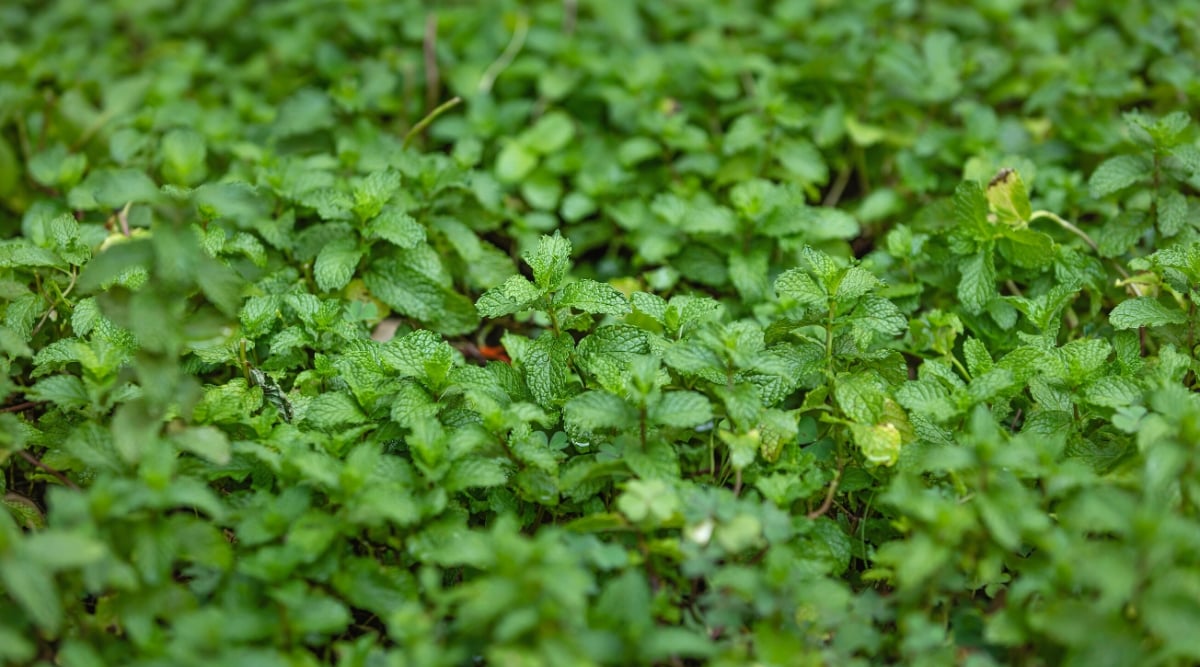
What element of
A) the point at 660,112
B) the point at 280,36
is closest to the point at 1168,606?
the point at 660,112

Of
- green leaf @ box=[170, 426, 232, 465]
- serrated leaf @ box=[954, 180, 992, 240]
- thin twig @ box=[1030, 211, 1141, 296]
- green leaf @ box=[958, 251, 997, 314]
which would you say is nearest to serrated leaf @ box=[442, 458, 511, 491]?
green leaf @ box=[170, 426, 232, 465]

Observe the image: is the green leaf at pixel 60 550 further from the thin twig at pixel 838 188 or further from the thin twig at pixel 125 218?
the thin twig at pixel 838 188

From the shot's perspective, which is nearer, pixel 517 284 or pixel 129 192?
pixel 129 192

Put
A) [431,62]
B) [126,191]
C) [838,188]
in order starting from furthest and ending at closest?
[431,62], [838,188], [126,191]

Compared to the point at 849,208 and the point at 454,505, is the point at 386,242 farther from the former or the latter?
the point at 849,208

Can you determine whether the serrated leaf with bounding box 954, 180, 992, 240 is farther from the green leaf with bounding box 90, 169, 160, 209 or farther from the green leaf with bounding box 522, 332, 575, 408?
the green leaf with bounding box 90, 169, 160, 209

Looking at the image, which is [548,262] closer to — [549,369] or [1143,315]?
[549,369]

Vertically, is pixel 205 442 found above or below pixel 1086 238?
above

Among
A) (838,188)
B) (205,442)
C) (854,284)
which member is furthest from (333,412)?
(838,188)
